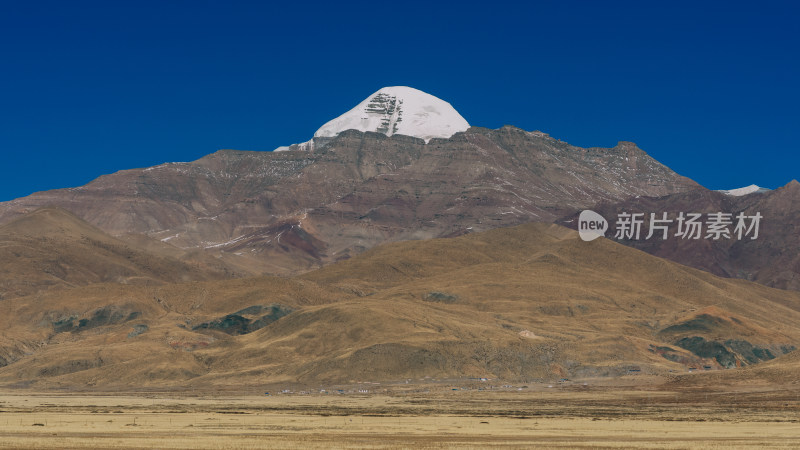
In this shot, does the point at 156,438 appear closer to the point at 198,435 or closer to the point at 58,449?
the point at 198,435

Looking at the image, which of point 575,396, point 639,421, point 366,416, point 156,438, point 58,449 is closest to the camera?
point 58,449

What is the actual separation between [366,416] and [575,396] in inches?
2628

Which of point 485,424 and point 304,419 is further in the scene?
point 304,419

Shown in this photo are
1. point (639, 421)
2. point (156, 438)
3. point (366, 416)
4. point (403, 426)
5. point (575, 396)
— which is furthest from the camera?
point (575, 396)

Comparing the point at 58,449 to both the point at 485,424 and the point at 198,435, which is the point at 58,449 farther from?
the point at 485,424

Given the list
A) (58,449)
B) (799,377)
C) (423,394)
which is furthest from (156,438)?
(799,377)

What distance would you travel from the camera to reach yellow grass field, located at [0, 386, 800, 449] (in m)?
79.7

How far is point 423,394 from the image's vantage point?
180 meters

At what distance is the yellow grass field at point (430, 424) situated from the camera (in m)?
79.7

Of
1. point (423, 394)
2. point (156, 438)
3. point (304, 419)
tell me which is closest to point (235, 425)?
point (304, 419)

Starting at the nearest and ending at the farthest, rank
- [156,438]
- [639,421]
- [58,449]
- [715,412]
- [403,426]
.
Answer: [58,449] → [156,438] → [403,426] → [639,421] → [715,412]

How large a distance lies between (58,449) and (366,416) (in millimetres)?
52846

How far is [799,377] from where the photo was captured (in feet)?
594

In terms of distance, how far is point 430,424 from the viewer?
335 feet
